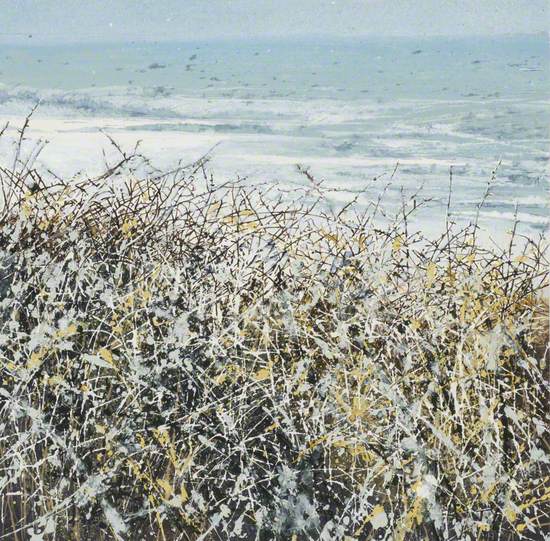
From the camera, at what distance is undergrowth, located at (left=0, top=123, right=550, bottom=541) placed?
→ 6.30 feet

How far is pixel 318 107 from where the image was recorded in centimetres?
306

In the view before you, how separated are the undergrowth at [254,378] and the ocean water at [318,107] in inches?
14.3

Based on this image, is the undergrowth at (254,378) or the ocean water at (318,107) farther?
the ocean water at (318,107)

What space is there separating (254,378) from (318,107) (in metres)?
1.31

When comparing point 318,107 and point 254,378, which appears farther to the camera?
point 318,107

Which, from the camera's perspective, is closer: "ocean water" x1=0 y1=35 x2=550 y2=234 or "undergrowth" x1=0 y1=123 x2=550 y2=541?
"undergrowth" x1=0 y1=123 x2=550 y2=541

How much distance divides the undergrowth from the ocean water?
363 millimetres

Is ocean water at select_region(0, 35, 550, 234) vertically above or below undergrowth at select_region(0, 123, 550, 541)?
above

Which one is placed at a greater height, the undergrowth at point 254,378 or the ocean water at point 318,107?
the ocean water at point 318,107

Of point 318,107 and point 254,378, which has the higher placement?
point 318,107

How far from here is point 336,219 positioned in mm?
2324

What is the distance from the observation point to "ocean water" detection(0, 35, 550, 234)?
107 inches

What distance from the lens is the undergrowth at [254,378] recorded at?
75.5 inches

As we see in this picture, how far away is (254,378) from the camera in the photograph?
196 centimetres
